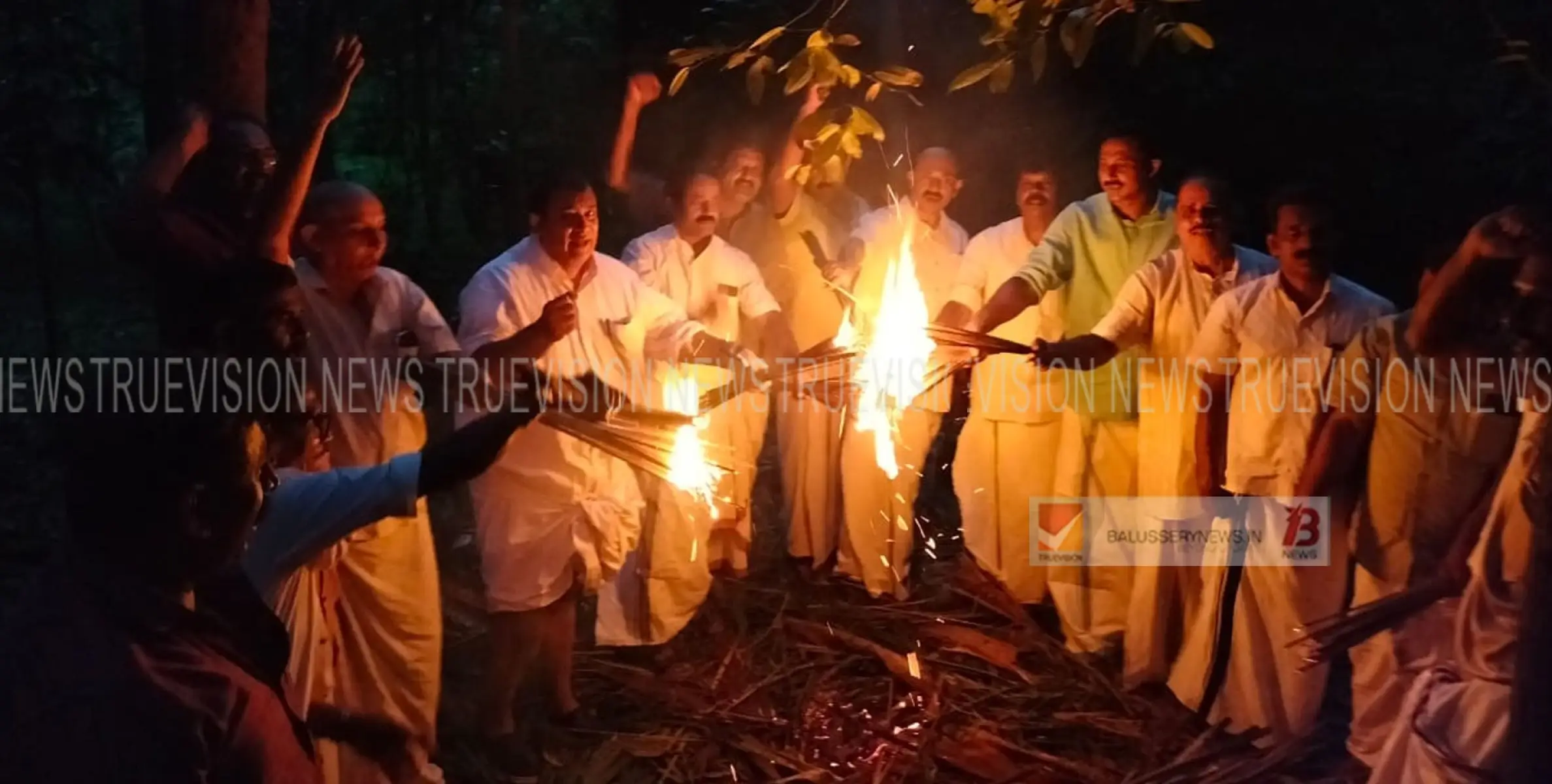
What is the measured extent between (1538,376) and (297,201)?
12.2ft

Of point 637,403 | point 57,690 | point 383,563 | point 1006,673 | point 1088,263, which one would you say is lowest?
point 1006,673

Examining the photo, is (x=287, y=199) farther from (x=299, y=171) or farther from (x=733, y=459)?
(x=733, y=459)

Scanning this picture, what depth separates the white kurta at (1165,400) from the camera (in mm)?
4008

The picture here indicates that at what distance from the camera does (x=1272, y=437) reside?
3908 millimetres

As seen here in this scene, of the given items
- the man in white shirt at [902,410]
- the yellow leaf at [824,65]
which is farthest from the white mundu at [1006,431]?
the yellow leaf at [824,65]

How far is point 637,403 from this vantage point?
382 cm

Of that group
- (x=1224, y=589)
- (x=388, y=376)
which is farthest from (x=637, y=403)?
(x=1224, y=589)

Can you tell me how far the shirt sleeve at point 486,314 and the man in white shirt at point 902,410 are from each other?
3.95ft

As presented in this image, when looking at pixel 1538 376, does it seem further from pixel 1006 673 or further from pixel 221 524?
pixel 221 524

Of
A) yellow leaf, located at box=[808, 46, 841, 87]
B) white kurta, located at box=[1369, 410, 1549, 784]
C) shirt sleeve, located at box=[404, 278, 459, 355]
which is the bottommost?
white kurta, located at box=[1369, 410, 1549, 784]

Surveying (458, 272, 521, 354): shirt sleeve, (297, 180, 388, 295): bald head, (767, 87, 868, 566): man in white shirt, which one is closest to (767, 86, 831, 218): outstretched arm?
(767, 87, 868, 566): man in white shirt

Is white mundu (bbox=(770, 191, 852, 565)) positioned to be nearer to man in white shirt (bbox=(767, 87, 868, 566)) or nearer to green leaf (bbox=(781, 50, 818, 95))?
man in white shirt (bbox=(767, 87, 868, 566))

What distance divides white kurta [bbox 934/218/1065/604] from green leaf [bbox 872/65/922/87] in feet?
2.18

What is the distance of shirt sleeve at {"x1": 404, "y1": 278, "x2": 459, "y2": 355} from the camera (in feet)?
11.4
